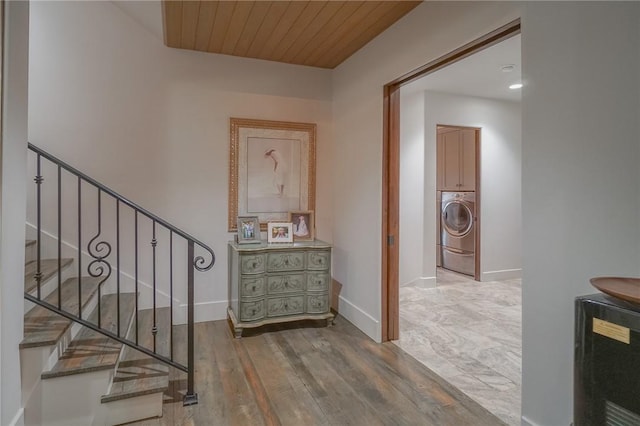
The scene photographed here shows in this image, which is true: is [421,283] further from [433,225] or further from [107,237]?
[107,237]

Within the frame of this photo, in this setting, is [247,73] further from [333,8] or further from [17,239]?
[17,239]

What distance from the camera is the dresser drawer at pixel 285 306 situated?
10.2 feet

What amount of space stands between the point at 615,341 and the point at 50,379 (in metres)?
2.45

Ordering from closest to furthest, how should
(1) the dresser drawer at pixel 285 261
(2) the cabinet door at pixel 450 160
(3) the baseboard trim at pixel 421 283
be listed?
(1) the dresser drawer at pixel 285 261 < (3) the baseboard trim at pixel 421 283 < (2) the cabinet door at pixel 450 160

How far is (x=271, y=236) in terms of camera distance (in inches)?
131

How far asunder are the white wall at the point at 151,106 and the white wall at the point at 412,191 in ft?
4.69

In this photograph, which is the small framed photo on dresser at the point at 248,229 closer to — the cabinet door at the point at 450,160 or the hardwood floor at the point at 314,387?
the hardwood floor at the point at 314,387

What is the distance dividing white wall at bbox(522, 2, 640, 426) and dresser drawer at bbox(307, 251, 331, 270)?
5.83 feet

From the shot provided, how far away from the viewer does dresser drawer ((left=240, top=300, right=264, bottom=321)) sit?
2.98m

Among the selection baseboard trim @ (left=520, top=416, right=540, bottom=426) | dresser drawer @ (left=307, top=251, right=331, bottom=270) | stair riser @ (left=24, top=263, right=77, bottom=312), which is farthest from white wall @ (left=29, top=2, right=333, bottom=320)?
baseboard trim @ (left=520, top=416, right=540, bottom=426)

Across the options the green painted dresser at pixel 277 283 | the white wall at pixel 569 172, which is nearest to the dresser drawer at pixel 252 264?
the green painted dresser at pixel 277 283

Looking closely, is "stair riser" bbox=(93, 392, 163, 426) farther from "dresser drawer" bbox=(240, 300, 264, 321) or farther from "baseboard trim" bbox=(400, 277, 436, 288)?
"baseboard trim" bbox=(400, 277, 436, 288)

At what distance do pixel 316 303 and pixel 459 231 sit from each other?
305cm

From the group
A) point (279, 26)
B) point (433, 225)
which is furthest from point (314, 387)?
point (433, 225)
